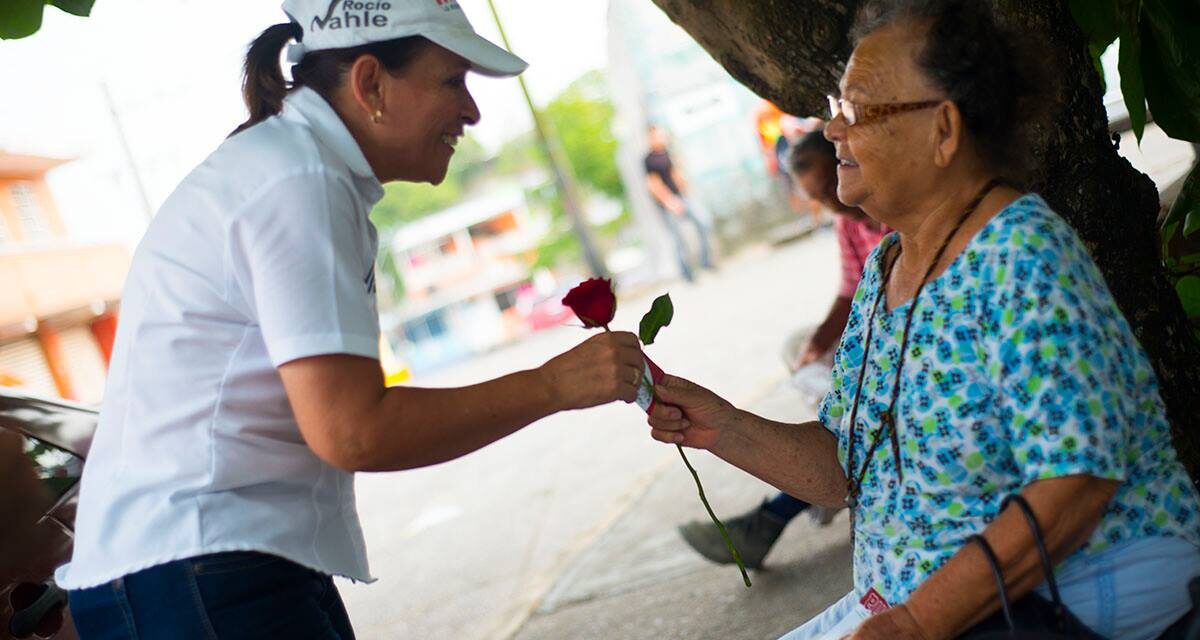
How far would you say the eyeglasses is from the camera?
195 cm

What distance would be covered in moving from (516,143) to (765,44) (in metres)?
58.6

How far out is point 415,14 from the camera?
1954mm

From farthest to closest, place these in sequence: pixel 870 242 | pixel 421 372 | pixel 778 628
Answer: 1. pixel 421 372
2. pixel 870 242
3. pixel 778 628

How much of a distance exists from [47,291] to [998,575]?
113 ft

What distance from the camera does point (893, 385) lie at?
1.99m

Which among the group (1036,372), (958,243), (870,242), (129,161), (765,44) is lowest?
(870,242)

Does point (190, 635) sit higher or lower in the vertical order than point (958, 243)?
lower

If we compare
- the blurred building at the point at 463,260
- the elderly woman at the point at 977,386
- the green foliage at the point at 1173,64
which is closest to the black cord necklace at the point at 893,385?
the elderly woman at the point at 977,386

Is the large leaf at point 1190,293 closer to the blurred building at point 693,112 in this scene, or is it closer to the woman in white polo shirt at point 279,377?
the woman in white polo shirt at point 279,377

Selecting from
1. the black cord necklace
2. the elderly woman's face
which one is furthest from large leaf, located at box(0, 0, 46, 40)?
the black cord necklace

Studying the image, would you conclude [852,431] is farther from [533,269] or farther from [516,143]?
[516,143]

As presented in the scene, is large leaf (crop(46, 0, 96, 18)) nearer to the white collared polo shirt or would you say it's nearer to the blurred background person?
the white collared polo shirt

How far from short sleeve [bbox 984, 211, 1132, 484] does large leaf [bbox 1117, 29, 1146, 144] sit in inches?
63.2

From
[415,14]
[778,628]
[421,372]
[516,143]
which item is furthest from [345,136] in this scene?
[516,143]
